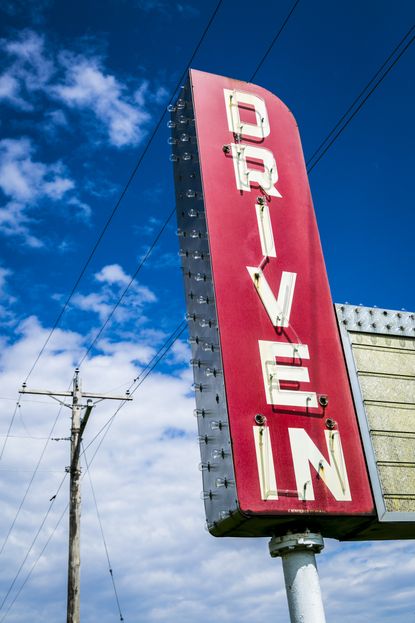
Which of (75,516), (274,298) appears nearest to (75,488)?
(75,516)

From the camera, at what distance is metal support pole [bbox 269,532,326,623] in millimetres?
8180

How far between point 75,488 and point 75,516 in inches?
37.3

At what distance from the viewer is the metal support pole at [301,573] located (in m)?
8.18

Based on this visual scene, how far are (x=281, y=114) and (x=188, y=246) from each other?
12.6 feet

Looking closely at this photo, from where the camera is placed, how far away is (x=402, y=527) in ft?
30.8

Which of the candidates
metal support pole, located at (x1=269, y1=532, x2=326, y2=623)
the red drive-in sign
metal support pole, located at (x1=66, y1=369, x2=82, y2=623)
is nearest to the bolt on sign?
the red drive-in sign

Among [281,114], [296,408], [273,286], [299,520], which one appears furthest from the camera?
[281,114]

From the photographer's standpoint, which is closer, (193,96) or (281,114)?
(193,96)

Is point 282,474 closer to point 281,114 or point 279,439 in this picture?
point 279,439

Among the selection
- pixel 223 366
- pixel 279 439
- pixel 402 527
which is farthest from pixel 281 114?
pixel 402 527

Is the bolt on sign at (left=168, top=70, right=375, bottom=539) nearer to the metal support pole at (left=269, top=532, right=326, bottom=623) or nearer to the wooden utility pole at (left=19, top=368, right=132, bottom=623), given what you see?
the metal support pole at (left=269, top=532, right=326, bottom=623)

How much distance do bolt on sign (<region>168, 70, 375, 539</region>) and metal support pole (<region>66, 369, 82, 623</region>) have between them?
868 cm

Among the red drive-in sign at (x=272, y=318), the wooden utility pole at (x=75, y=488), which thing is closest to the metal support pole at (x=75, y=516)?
the wooden utility pole at (x=75, y=488)

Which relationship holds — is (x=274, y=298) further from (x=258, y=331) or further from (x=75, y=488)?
(x=75, y=488)
